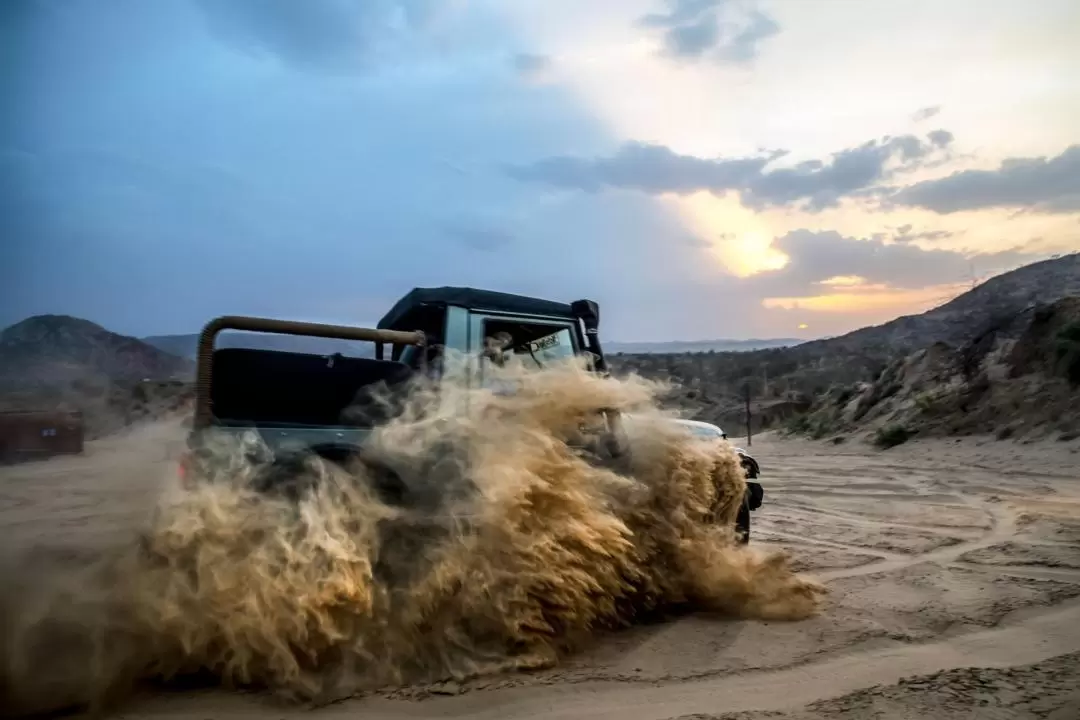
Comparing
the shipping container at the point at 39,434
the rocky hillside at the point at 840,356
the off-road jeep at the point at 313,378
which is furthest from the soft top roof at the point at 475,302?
the rocky hillside at the point at 840,356

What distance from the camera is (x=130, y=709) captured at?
3.42 m

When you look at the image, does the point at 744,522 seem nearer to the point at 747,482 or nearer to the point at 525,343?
the point at 747,482

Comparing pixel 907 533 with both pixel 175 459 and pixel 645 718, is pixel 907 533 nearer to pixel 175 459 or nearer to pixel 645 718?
pixel 645 718

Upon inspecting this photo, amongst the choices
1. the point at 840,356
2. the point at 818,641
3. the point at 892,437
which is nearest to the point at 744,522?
the point at 818,641

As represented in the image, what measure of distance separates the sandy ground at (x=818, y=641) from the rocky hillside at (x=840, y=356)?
16341mm

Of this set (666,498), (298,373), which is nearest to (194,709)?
(298,373)

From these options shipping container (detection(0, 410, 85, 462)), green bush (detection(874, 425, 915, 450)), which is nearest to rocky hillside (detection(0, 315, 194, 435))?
shipping container (detection(0, 410, 85, 462))

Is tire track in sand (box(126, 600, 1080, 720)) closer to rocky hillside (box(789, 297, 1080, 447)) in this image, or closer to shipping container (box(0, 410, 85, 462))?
shipping container (box(0, 410, 85, 462))

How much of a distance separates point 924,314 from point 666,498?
65592 mm

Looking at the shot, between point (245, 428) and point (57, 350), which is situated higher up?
point (57, 350)

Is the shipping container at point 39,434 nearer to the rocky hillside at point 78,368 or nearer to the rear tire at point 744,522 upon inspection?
the rocky hillside at point 78,368

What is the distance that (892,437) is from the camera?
18.7 meters

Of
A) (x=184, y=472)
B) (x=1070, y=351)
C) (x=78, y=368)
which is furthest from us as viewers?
(x=1070, y=351)

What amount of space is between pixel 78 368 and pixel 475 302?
4.75m
